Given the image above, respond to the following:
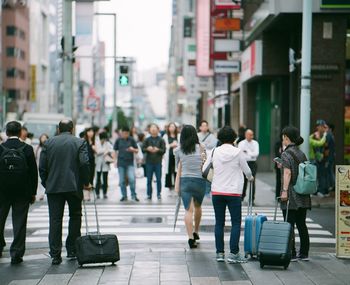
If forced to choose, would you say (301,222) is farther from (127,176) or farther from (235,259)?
(127,176)

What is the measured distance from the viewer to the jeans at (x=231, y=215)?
11.3 metres

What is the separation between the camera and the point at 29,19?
127750 millimetres

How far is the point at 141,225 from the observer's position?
1645cm

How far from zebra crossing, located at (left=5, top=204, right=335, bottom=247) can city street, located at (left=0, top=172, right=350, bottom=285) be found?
0.02m

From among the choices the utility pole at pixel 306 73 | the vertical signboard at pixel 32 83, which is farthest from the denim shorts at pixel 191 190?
the vertical signboard at pixel 32 83

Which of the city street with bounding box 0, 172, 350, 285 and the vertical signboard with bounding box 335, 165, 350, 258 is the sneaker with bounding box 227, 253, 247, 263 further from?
the vertical signboard with bounding box 335, 165, 350, 258

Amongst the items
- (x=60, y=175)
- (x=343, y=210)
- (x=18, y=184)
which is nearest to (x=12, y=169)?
(x=18, y=184)

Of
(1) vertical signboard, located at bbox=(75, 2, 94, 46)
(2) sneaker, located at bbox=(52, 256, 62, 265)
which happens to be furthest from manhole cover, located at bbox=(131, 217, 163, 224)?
(1) vertical signboard, located at bbox=(75, 2, 94, 46)

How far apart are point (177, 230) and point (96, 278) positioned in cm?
537

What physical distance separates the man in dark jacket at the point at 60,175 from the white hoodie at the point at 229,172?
1.72 meters

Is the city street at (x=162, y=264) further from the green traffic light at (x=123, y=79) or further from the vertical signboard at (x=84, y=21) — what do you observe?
the green traffic light at (x=123, y=79)

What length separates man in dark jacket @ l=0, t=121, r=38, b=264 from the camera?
1151 centimetres

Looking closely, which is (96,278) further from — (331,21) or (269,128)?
(269,128)

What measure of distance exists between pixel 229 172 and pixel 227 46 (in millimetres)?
26501
